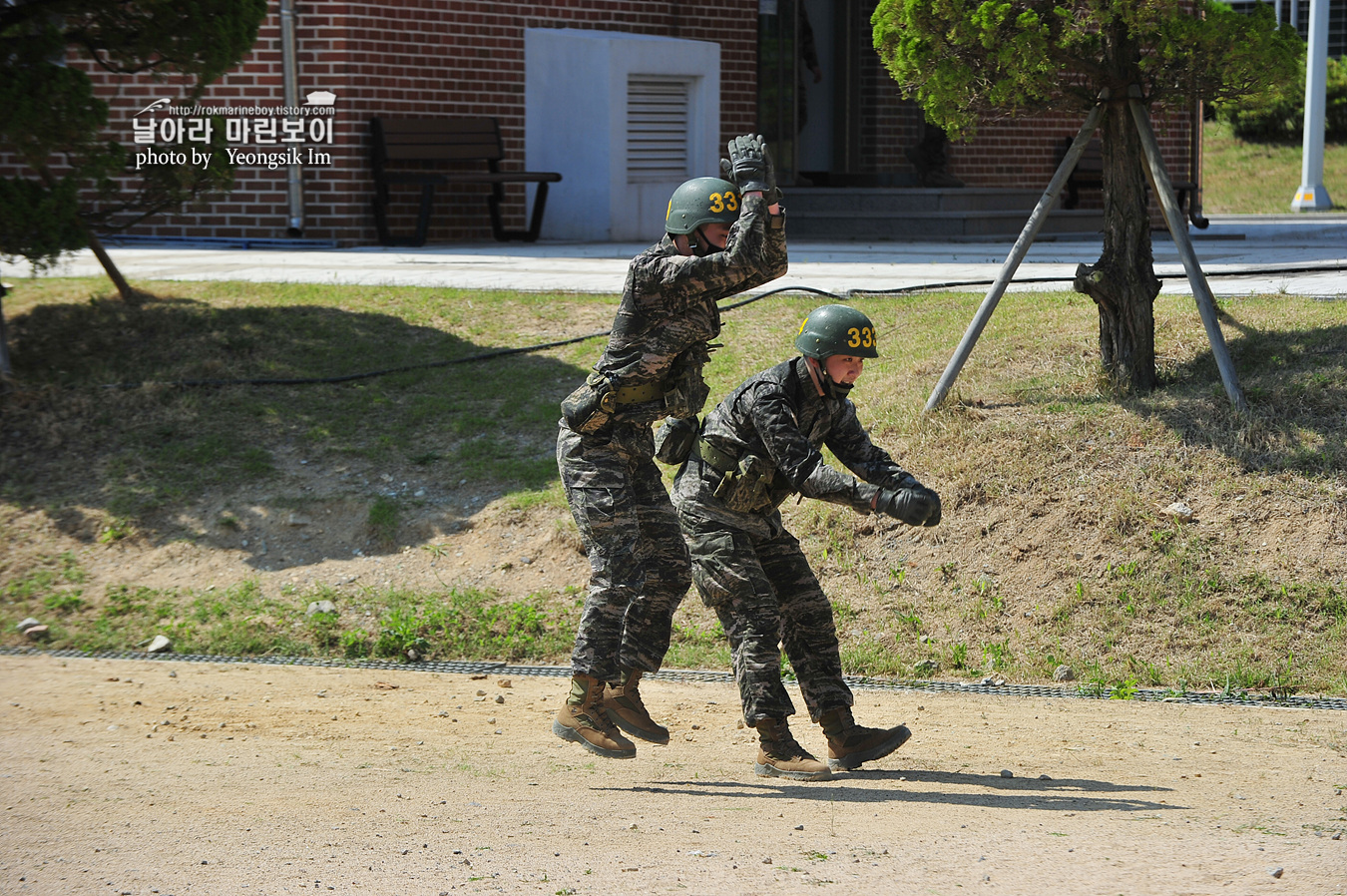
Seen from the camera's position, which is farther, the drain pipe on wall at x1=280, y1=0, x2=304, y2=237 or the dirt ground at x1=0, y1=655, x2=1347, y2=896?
the drain pipe on wall at x1=280, y1=0, x2=304, y2=237

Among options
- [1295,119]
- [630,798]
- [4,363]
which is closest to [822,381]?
[630,798]

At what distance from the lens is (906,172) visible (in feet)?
65.2

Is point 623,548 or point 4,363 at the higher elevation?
point 4,363

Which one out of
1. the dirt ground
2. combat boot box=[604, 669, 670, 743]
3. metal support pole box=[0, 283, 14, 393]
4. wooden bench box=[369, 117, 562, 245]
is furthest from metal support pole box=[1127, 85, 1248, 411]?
wooden bench box=[369, 117, 562, 245]

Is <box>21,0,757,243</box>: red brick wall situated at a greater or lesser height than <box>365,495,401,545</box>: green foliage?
greater

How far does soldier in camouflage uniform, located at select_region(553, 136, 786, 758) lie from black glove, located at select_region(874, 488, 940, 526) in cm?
92

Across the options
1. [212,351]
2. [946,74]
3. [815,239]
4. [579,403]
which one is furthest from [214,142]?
[815,239]

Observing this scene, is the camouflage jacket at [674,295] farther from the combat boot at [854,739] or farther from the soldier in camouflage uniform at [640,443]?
the combat boot at [854,739]

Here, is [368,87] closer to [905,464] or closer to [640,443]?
[905,464]

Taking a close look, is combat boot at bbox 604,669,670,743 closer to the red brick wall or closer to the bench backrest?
the bench backrest

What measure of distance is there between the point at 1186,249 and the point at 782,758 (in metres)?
4.42

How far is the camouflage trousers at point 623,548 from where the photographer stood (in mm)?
5008

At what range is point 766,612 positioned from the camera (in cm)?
486

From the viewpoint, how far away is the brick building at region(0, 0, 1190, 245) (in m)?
15.2
